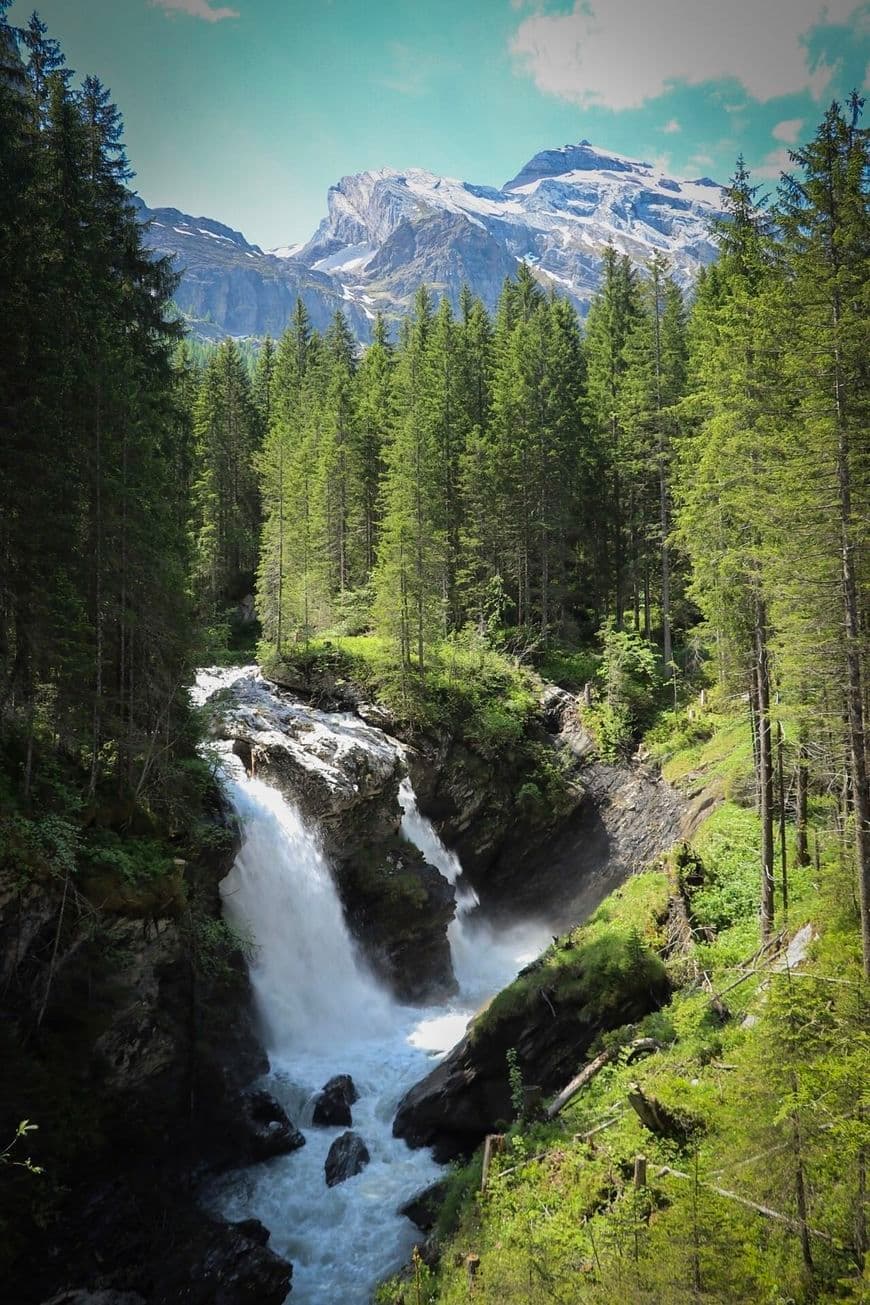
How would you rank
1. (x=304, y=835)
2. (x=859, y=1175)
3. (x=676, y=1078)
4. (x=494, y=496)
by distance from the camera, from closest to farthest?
(x=859, y=1175) → (x=676, y=1078) → (x=304, y=835) → (x=494, y=496)

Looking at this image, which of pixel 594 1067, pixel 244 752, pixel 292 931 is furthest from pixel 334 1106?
pixel 244 752

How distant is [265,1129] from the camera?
15.2 metres

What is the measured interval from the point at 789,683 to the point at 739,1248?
8345mm

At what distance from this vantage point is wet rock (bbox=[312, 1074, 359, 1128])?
16000 mm

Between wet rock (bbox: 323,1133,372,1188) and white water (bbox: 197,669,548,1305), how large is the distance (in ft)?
0.53

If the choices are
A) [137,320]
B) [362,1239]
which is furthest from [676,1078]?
[137,320]

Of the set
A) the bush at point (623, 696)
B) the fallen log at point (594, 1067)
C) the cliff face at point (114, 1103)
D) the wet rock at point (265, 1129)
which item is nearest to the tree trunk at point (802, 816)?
the fallen log at point (594, 1067)

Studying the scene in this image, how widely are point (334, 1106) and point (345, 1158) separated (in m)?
1.65

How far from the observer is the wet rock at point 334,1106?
16.0 m

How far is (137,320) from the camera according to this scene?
2084 centimetres

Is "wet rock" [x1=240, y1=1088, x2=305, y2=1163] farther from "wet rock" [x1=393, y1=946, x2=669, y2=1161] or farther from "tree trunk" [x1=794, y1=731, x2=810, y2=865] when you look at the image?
"tree trunk" [x1=794, y1=731, x2=810, y2=865]

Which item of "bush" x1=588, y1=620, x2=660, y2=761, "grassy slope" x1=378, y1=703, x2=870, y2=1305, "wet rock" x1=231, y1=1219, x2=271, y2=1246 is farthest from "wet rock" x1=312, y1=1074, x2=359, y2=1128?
"bush" x1=588, y1=620, x2=660, y2=761

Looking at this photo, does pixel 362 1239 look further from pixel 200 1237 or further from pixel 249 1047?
pixel 249 1047

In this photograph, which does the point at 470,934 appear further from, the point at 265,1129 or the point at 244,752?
the point at 265,1129
